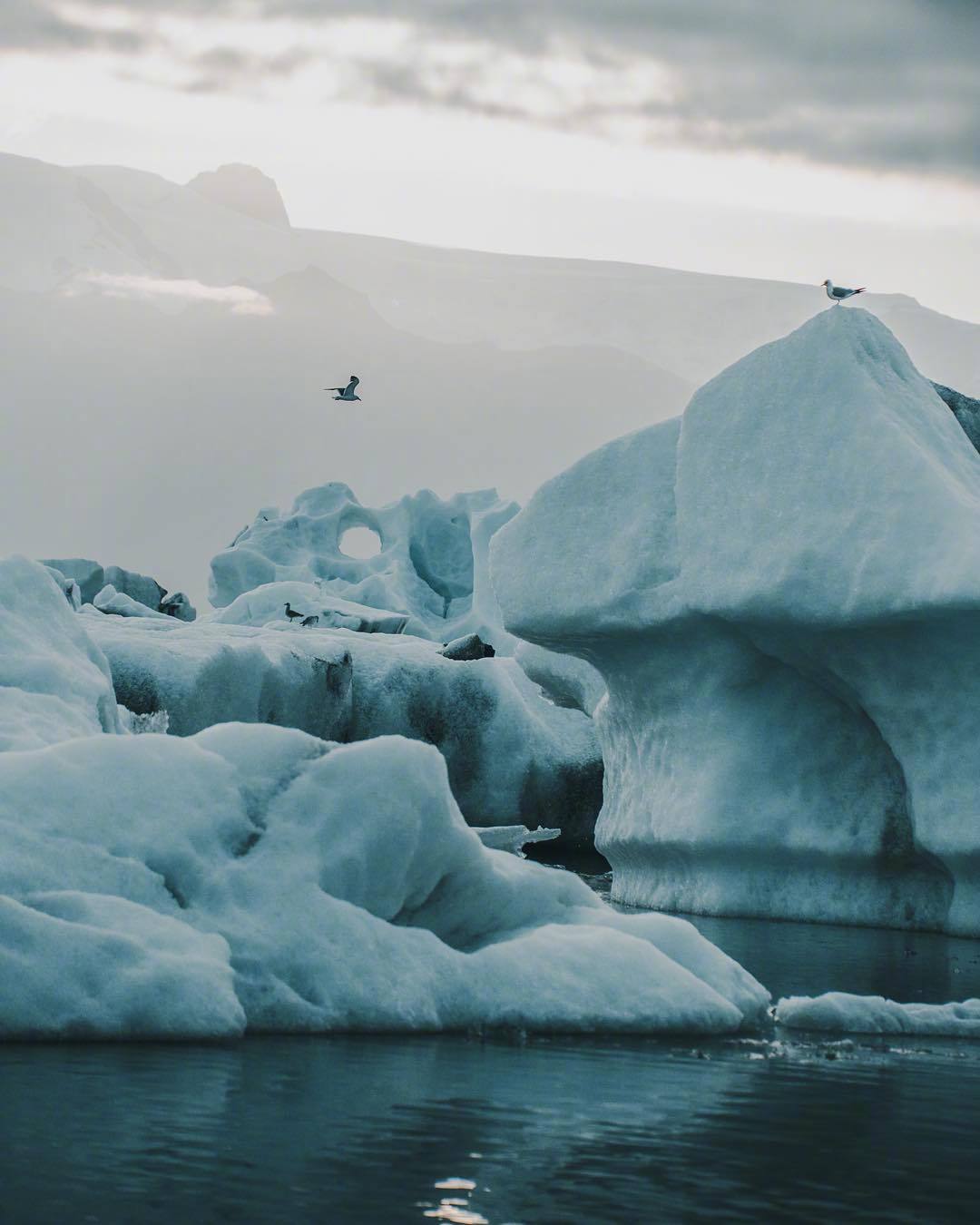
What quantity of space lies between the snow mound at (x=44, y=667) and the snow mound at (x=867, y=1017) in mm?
4862

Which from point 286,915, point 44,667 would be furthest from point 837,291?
point 286,915

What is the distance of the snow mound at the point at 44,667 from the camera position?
12117 millimetres

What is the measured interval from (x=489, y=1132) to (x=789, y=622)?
7.86 m

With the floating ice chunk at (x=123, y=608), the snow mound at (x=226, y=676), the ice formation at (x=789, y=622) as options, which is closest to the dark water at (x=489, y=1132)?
the ice formation at (x=789, y=622)

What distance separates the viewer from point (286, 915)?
7.78 metres

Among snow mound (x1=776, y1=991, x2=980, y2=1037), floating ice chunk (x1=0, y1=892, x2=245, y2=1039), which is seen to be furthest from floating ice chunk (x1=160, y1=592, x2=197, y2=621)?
floating ice chunk (x1=0, y1=892, x2=245, y2=1039)

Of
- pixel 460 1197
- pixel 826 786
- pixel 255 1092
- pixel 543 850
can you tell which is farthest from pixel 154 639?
pixel 460 1197

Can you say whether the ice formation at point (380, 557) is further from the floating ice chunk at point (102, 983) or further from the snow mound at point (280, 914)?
the floating ice chunk at point (102, 983)

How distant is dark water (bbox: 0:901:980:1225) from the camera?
4988 millimetres

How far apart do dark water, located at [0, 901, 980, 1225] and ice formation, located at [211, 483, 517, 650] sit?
32293 millimetres

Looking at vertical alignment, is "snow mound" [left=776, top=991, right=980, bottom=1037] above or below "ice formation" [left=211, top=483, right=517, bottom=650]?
below

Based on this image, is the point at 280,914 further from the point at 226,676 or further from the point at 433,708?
the point at 433,708

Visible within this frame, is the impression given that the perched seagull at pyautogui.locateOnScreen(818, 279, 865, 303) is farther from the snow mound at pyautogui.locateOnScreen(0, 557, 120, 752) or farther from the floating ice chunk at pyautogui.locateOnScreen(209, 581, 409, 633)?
the floating ice chunk at pyautogui.locateOnScreen(209, 581, 409, 633)

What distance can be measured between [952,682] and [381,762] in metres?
6.20
